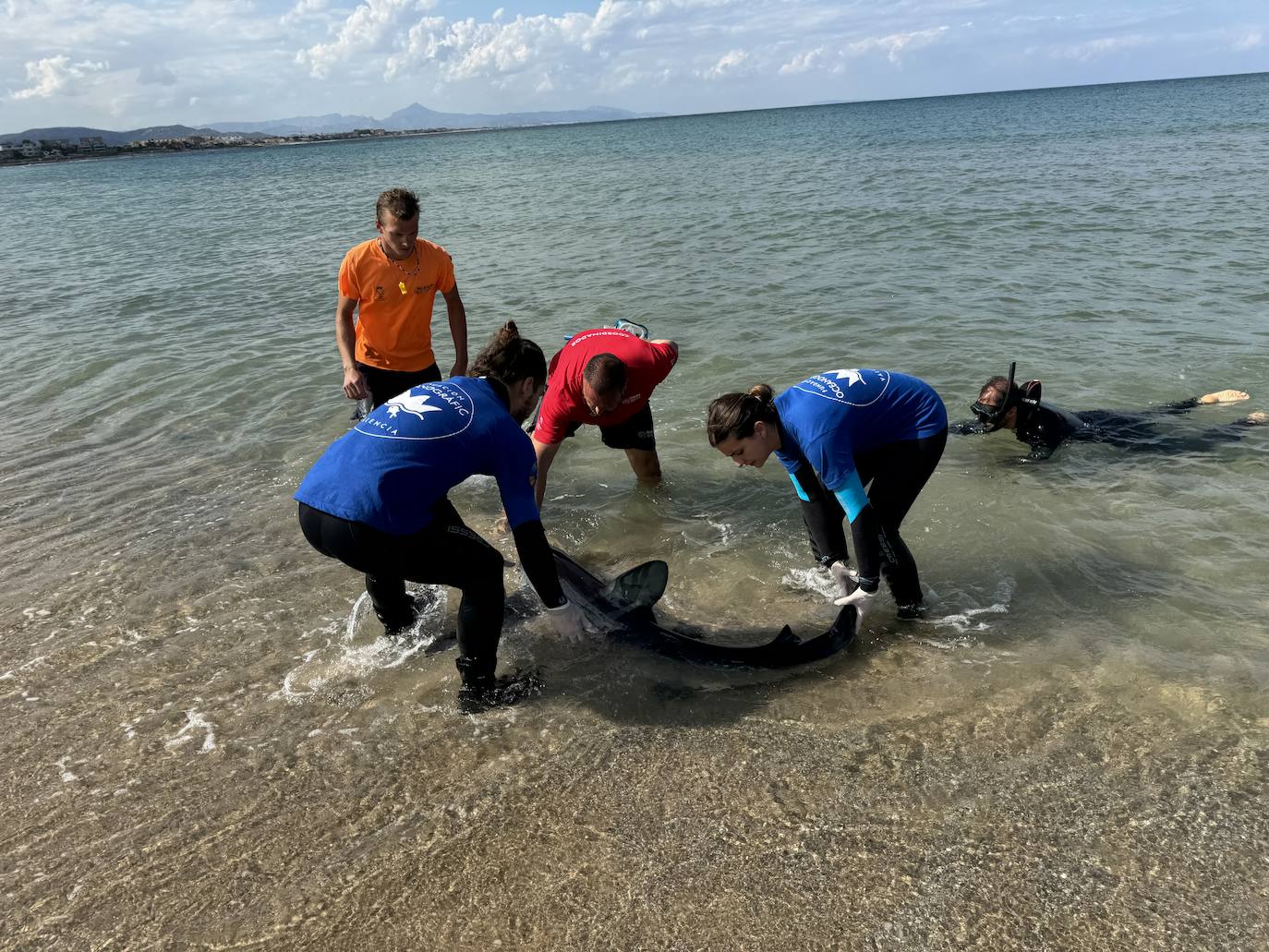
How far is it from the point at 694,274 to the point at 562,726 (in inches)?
449

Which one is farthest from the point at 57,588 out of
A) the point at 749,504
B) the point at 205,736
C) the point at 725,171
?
the point at 725,171

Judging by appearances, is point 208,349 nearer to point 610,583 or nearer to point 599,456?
point 599,456

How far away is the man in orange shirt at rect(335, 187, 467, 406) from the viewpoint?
187 inches

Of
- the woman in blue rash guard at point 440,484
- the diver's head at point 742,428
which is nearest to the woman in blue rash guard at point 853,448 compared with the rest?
the diver's head at point 742,428

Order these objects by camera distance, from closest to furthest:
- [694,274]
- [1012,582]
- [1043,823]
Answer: [1043,823], [1012,582], [694,274]

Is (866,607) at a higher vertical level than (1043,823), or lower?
higher

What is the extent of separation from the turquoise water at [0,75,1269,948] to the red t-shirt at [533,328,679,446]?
3.36 ft

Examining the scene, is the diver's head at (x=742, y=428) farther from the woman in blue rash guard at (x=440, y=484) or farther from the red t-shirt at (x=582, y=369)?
the red t-shirt at (x=582, y=369)

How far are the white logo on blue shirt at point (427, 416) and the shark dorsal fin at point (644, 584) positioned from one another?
1.41 metres

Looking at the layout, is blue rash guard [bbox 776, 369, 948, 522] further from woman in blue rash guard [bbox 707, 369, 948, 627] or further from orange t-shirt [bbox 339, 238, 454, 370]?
orange t-shirt [bbox 339, 238, 454, 370]

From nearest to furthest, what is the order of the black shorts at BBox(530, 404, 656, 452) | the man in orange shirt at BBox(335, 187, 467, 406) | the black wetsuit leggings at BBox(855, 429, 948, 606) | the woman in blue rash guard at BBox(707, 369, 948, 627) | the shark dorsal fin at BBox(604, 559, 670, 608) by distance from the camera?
the woman in blue rash guard at BBox(707, 369, 948, 627) < the black wetsuit leggings at BBox(855, 429, 948, 606) < the shark dorsal fin at BBox(604, 559, 670, 608) < the man in orange shirt at BBox(335, 187, 467, 406) < the black shorts at BBox(530, 404, 656, 452)

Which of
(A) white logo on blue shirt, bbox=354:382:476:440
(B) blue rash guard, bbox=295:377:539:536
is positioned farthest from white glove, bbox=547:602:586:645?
(A) white logo on blue shirt, bbox=354:382:476:440

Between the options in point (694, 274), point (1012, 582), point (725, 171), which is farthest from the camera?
point (725, 171)

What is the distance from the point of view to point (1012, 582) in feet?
15.0
